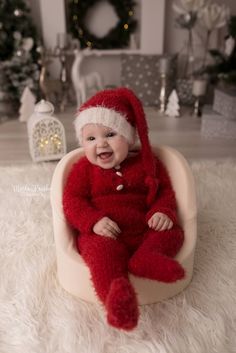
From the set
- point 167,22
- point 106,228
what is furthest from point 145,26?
point 106,228

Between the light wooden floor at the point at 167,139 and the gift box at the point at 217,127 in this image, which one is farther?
the gift box at the point at 217,127

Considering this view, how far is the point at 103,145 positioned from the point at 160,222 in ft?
0.86

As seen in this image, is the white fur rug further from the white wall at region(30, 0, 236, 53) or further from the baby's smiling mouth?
the white wall at region(30, 0, 236, 53)

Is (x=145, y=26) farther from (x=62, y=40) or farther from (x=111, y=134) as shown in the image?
(x=111, y=134)

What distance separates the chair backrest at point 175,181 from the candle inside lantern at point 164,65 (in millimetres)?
1706

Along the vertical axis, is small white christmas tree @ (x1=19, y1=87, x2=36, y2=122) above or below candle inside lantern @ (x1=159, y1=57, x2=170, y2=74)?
below

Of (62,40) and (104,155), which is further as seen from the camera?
(62,40)

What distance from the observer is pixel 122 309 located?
0.75 metres

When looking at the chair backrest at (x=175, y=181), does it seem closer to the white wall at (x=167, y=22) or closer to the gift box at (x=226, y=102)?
the gift box at (x=226, y=102)

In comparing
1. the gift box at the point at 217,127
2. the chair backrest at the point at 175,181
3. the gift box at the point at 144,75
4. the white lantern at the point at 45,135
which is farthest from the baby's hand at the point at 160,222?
the gift box at the point at 144,75

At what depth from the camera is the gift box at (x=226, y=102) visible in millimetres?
2318

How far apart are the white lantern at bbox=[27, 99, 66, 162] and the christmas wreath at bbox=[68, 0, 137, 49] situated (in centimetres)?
136

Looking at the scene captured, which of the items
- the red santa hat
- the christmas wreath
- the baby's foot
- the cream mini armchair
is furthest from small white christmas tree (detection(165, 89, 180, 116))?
the baby's foot

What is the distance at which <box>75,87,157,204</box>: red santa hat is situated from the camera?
1.01 meters
